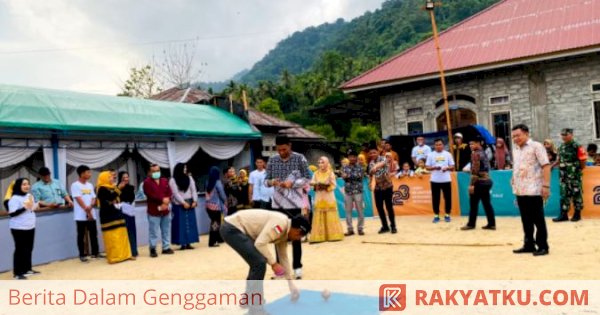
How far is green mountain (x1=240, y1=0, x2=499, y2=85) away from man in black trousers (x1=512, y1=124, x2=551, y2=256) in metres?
24.0

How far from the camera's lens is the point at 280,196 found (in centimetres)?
684

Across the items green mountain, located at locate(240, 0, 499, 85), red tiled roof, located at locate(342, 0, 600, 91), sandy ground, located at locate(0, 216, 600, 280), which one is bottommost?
sandy ground, located at locate(0, 216, 600, 280)

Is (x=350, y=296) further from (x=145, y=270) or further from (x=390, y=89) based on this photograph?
(x=390, y=89)

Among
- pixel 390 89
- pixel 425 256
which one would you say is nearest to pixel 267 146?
pixel 390 89

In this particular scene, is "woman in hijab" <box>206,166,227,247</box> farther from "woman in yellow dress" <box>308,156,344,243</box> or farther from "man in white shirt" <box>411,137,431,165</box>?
"man in white shirt" <box>411,137,431,165</box>

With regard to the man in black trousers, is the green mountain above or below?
above

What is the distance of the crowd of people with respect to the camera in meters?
6.93

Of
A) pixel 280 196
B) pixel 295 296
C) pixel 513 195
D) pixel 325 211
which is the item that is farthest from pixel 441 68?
pixel 295 296

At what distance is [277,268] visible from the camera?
15.5ft

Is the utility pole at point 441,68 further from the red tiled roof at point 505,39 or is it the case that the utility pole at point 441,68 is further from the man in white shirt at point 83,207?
the man in white shirt at point 83,207

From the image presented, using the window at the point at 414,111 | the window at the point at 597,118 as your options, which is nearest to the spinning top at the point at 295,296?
the window at the point at 597,118

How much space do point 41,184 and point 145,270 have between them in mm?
2968

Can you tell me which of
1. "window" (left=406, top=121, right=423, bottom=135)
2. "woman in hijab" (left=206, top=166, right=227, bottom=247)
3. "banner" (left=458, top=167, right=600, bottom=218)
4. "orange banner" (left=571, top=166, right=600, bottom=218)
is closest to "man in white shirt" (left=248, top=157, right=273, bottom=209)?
"woman in hijab" (left=206, top=166, right=227, bottom=247)

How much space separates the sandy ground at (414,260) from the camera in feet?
20.6
